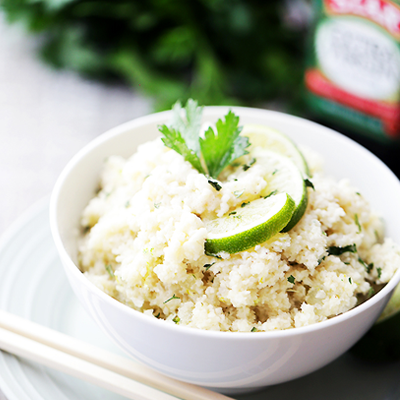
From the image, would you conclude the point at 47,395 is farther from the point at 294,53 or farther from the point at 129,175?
the point at 294,53

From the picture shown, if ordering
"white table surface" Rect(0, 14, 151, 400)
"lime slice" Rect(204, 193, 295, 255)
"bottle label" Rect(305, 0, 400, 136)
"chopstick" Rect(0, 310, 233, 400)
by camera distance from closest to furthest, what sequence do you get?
"lime slice" Rect(204, 193, 295, 255)
"chopstick" Rect(0, 310, 233, 400)
"bottle label" Rect(305, 0, 400, 136)
"white table surface" Rect(0, 14, 151, 400)

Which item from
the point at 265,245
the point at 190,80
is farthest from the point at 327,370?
the point at 190,80

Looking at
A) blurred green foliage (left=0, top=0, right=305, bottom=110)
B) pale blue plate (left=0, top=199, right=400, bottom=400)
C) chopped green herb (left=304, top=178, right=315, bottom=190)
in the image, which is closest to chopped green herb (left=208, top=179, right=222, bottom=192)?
chopped green herb (left=304, top=178, right=315, bottom=190)

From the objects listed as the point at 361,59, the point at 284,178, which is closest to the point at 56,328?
the point at 284,178

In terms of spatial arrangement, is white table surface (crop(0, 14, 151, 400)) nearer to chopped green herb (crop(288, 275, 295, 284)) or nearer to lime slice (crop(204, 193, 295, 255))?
lime slice (crop(204, 193, 295, 255))

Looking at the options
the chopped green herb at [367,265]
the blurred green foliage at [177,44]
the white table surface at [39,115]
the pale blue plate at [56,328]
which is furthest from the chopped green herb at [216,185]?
the blurred green foliage at [177,44]

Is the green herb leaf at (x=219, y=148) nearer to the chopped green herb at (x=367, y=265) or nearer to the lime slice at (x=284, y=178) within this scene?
the lime slice at (x=284, y=178)

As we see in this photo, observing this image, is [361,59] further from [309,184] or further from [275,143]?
[309,184]
